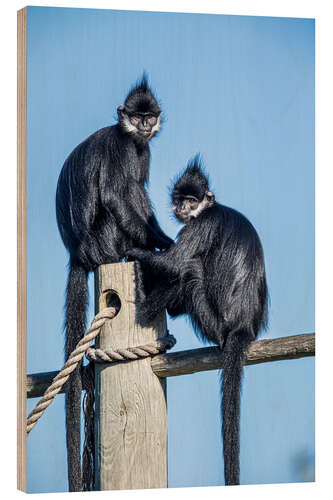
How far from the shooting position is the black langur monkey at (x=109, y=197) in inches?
195

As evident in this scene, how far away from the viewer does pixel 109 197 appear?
5027 mm

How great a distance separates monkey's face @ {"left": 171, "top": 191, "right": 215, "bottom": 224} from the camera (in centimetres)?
478

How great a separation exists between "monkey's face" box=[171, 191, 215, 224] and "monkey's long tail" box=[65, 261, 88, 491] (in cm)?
59

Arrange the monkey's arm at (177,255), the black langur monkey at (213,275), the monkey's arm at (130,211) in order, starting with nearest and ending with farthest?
1. the black langur monkey at (213,275)
2. the monkey's arm at (177,255)
3. the monkey's arm at (130,211)

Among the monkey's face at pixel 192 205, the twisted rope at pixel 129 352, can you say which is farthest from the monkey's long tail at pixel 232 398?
the monkey's face at pixel 192 205

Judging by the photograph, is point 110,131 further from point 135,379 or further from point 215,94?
point 135,379

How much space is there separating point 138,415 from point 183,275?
69 cm

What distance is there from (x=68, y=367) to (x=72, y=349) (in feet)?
1.00

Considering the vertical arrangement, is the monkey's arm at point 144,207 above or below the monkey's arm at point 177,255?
above

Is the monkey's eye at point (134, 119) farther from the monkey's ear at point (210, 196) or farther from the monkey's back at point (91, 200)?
the monkey's ear at point (210, 196)

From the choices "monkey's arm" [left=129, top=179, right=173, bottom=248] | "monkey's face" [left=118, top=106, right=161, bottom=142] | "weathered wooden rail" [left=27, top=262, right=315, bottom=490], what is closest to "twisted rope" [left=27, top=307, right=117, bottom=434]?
"weathered wooden rail" [left=27, top=262, right=315, bottom=490]

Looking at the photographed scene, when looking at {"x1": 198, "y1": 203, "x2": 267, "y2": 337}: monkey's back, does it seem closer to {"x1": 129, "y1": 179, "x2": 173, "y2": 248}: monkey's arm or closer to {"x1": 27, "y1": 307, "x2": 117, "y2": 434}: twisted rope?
{"x1": 129, "y1": 179, "x2": 173, "y2": 248}: monkey's arm

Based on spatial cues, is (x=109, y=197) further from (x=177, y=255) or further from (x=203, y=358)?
(x=203, y=358)

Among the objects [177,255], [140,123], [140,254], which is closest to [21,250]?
[140,254]
